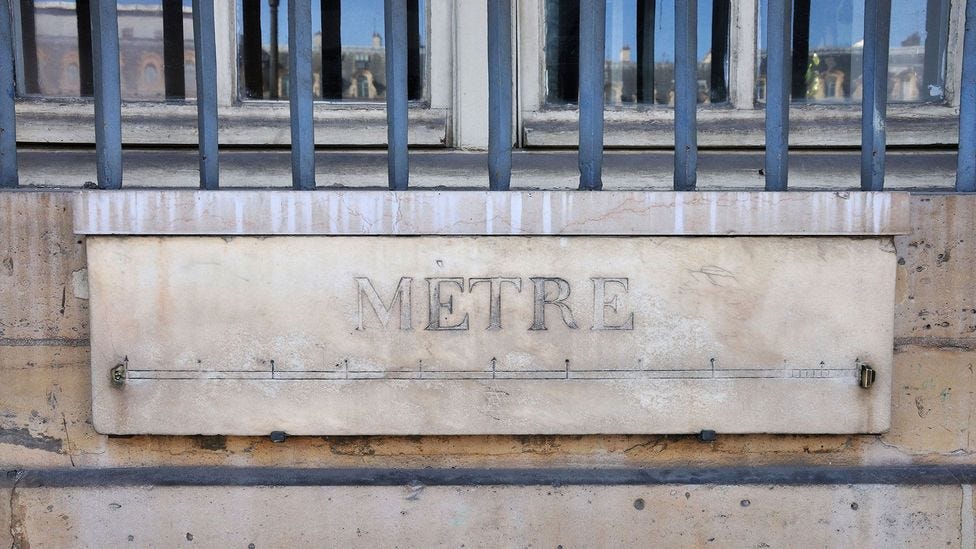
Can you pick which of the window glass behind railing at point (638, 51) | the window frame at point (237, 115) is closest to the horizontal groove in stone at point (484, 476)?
the window frame at point (237, 115)

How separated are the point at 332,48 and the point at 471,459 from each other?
5.22 feet

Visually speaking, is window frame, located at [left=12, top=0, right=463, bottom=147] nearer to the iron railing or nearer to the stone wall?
the iron railing

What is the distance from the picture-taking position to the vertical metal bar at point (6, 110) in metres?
2.36

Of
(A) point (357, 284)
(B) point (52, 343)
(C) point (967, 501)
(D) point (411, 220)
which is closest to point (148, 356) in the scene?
(B) point (52, 343)

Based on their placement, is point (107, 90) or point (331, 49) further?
point (331, 49)

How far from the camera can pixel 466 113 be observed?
2.90 meters

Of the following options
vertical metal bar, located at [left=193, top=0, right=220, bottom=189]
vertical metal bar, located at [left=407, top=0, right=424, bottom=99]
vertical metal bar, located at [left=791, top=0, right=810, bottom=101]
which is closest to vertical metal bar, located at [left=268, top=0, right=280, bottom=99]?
vertical metal bar, located at [left=407, top=0, right=424, bottom=99]

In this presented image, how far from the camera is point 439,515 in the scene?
7.76 ft

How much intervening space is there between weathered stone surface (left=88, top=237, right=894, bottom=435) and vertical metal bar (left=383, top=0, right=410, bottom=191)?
225mm

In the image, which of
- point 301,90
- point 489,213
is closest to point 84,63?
point 301,90

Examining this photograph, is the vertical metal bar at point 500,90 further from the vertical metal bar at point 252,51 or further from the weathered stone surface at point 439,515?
the vertical metal bar at point 252,51

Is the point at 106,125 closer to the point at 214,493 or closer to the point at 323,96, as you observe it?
the point at 323,96

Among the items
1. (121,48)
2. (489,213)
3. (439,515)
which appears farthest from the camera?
(121,48)

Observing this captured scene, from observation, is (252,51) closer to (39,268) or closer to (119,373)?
(39,268)
